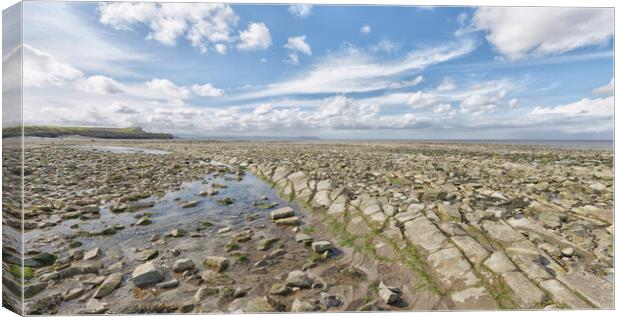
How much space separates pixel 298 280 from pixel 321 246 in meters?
1.24

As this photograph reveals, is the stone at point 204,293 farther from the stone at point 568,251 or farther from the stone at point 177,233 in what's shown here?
the stone at point 568,251

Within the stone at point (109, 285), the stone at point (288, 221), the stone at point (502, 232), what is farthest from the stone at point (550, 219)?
the stone at point (109, 285)

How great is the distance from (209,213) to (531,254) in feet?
26.6

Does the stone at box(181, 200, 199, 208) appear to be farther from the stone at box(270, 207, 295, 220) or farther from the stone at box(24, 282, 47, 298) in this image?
the stone at box(24, 282, 47, 298)

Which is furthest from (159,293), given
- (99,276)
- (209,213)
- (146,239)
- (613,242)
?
(613,242)

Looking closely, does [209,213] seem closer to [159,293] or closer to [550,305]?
[159,293]

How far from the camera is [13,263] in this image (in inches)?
212

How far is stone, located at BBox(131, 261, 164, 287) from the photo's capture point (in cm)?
510

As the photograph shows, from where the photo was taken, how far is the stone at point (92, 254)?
5.91 meters

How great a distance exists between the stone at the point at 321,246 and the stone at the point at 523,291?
323cm

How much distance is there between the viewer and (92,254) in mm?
5996

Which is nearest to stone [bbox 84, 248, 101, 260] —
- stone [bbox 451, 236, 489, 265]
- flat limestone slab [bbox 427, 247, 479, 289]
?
flat limestone slab [bbox 427, 247, 479, 289]

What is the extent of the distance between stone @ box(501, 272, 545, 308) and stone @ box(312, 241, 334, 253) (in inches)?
127

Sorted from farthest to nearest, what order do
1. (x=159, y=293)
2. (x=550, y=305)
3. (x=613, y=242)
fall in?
1. (x=613, y=242)
2. (x=159, y=293)
3. (x=550, y=305)
